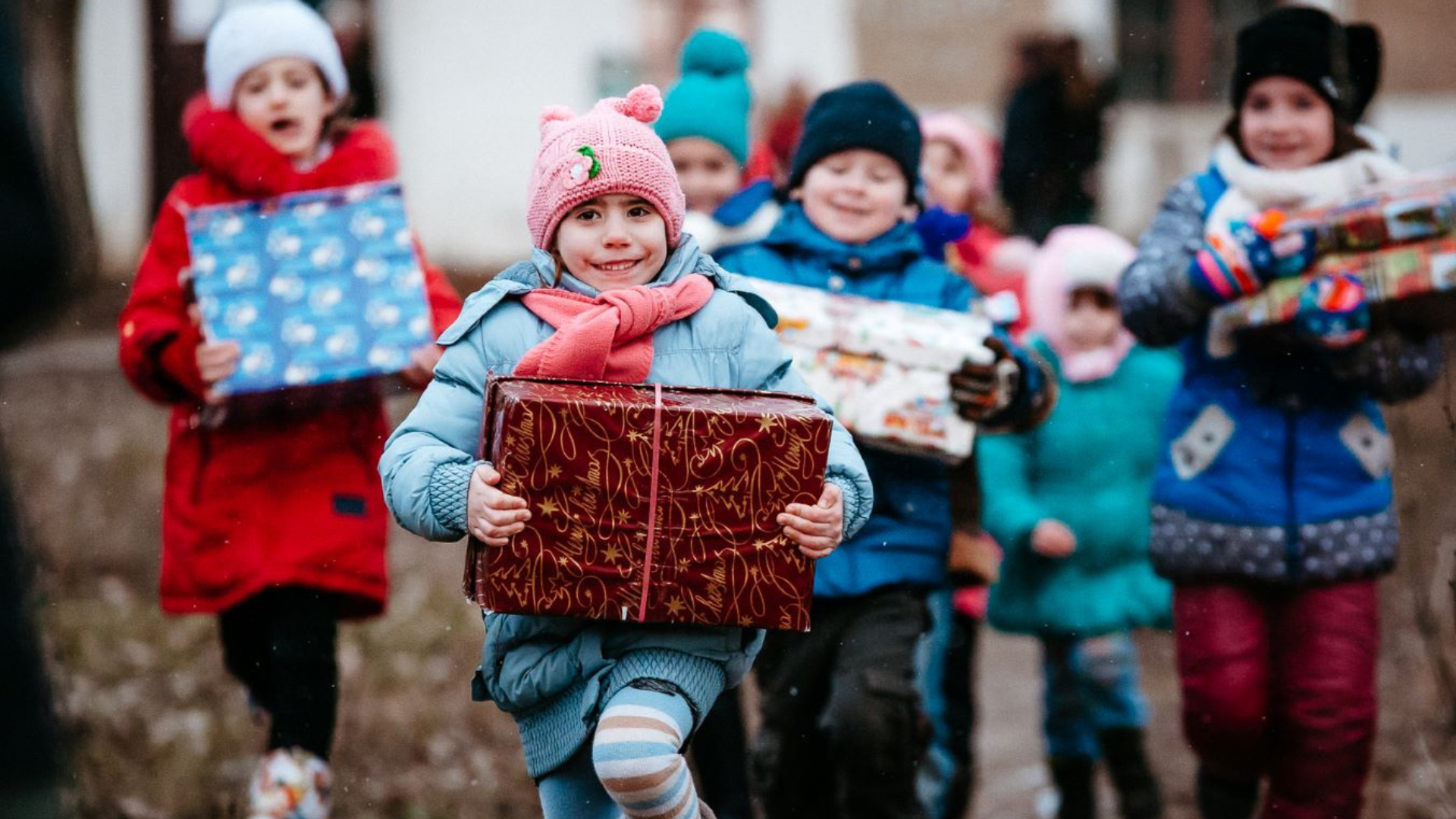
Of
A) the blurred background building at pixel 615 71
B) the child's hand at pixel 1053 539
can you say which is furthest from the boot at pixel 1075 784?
the blurred background building at pixel 615 71

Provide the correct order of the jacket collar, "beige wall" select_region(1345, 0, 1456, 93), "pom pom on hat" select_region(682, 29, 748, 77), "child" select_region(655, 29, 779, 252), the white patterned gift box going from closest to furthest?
the white patterned gift box, the jacket collar, "child" select_region(655, 29, 779, 252), "pom pom on hat" select_region(682, 29, 748, 77), "beige wall" select_region(1345, 0, 1456, 93)

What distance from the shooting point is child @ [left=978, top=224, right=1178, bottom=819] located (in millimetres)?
5242

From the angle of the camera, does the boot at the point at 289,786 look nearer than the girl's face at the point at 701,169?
Yes

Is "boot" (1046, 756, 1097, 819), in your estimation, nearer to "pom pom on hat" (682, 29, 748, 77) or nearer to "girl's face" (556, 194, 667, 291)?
"pom pom on hat" (682, 29, 748, 77)

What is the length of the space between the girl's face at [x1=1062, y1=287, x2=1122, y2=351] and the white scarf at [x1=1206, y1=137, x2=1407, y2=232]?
1029 mm

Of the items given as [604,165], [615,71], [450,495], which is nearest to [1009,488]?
[604,165]

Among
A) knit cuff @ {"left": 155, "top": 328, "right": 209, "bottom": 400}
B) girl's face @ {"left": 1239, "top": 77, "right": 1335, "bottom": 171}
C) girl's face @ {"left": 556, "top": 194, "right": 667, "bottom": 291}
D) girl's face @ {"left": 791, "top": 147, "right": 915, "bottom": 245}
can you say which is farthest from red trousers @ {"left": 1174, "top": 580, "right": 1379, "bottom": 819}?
knit cuff @ {"left": 155, "top": 328, "right": 209, "bottom": 400}

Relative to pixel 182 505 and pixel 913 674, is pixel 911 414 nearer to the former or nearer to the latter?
pixel 913 674

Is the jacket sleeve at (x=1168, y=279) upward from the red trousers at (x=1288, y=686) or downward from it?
upward

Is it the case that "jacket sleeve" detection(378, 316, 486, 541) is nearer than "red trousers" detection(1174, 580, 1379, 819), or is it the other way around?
"jacket sleeve" detection(378, 316, 486, 541)

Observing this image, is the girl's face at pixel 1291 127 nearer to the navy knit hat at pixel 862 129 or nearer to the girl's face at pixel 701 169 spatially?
the navy knit hat at pixel 862 129

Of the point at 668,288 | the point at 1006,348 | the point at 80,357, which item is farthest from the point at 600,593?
the point at 80,357

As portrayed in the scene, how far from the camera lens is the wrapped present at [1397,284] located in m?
3.98

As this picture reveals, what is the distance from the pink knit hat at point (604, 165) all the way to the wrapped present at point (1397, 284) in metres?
1.53
